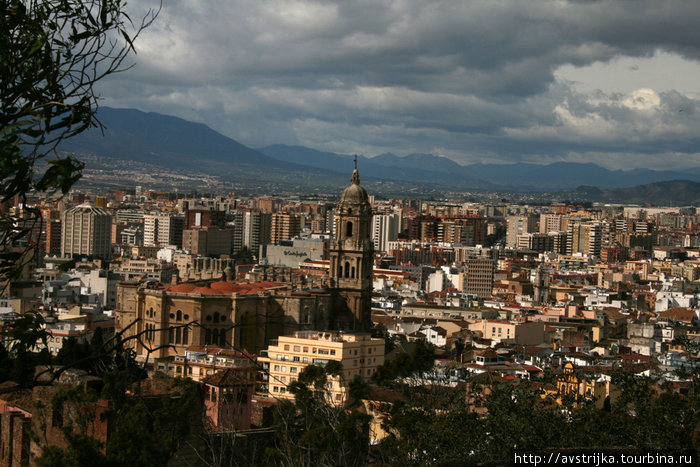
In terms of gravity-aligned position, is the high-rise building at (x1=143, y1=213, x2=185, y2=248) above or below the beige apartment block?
below

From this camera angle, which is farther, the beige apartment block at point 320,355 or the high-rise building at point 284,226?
the high-rise building at point 284,226

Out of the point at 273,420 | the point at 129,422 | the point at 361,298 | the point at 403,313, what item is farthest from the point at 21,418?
the point at 403,313

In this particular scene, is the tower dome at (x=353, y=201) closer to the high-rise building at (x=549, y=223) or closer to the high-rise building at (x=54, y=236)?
the high-rise building at (x=54, y=236)

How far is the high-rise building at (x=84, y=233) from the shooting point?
3957 inches

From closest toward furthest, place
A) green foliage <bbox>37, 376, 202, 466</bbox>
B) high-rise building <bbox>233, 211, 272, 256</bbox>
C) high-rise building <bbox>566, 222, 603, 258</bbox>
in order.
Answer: green foliage <bbox>37, 376, 202, 466</bbox>
high-rise building <bbox>233, 211, 272, 256</bbox>
high-rise building <bbox>566, 222, 603, 258</bbox>

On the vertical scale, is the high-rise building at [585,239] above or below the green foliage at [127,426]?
below

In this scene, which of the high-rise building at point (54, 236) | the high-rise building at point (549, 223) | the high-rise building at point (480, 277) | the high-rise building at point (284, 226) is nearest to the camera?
the high-rise building at point (480, 277)

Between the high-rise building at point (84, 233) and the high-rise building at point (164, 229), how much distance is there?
16.6m

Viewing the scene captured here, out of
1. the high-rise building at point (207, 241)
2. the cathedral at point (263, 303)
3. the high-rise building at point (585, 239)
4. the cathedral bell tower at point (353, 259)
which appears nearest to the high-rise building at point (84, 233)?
the high-rise building at point (207, 241)

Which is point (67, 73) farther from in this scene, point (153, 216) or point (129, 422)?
point (153, 216)

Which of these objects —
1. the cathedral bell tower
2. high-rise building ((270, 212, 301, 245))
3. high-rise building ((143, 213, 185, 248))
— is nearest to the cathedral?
the cathedral bell tower

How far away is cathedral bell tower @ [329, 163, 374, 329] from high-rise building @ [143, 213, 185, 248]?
261ft

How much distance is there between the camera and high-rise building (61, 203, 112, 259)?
100500 millimetres

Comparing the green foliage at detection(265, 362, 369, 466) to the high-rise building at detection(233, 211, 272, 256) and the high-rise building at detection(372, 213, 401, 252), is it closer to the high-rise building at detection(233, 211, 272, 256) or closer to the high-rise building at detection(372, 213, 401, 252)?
the high-rise building at detection(233, 211, 272, 256)
